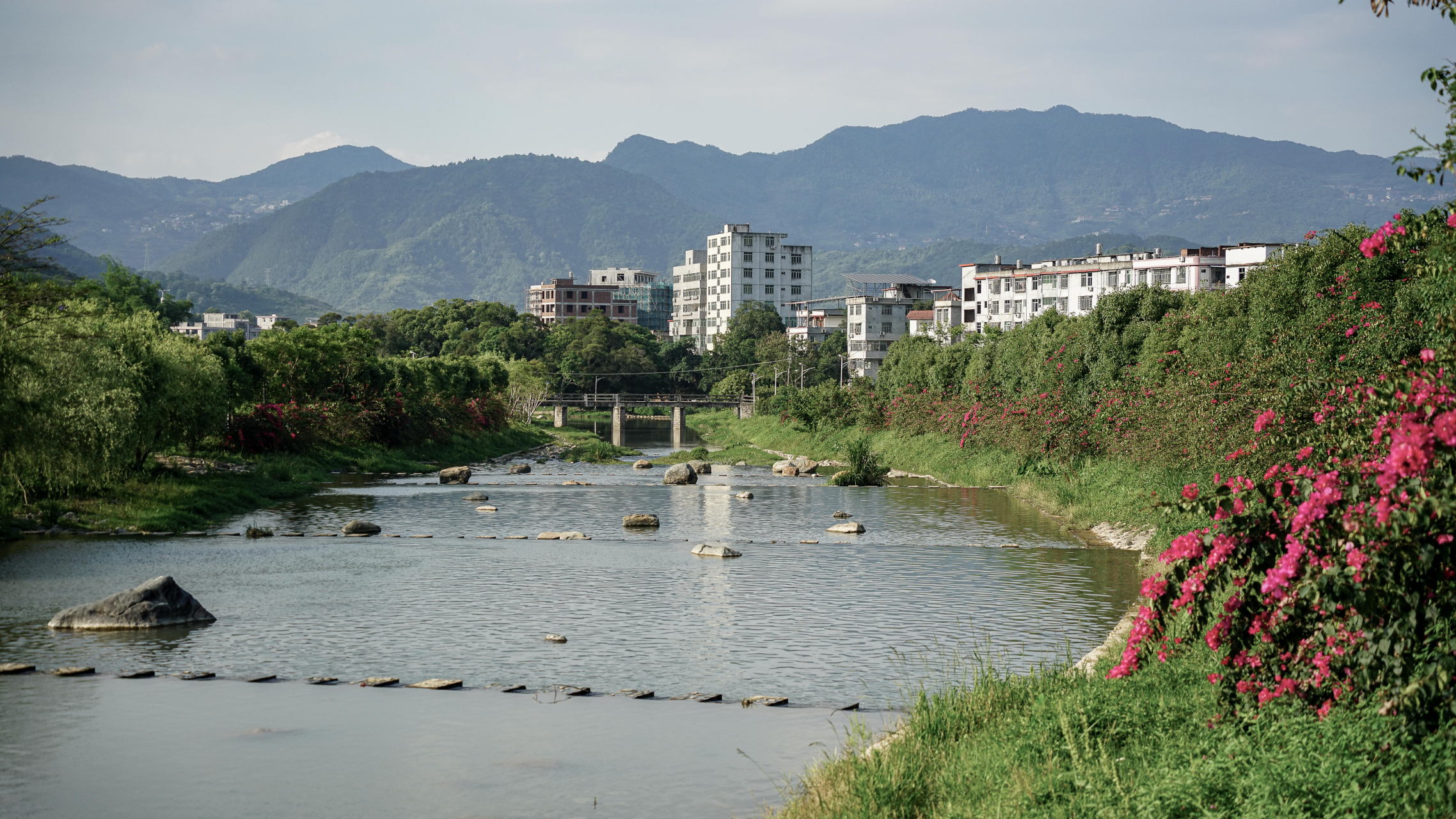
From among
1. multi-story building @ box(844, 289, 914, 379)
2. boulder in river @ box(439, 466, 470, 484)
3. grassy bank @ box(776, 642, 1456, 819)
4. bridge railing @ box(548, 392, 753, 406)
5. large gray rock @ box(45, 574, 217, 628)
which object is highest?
multi-story building @ box(844, 289, 914, 379)

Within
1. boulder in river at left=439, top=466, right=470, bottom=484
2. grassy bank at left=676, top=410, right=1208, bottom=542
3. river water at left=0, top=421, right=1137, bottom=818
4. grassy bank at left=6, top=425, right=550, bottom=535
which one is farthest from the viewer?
boulder in river at left=439, top=466, right=470, bottom=484

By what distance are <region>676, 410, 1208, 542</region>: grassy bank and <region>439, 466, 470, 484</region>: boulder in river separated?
22569 mm

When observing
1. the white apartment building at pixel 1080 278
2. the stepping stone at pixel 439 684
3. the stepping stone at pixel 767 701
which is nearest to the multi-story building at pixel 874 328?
the white apartment building at pixel 1080 278

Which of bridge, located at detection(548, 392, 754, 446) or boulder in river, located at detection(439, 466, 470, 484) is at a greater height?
bridge, located at detection(548, 392, 754, 446)

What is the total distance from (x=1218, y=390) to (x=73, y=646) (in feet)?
90.7

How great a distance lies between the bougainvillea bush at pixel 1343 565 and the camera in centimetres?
841

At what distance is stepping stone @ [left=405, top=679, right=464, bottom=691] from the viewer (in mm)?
18938

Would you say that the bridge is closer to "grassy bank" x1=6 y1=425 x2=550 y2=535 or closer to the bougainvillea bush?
"grassy bank" x1=6 y1=425 x2=550 y2=535

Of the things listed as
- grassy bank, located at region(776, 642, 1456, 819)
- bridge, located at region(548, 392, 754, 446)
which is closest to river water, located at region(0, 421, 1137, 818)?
grassy bank, located at region(776, 642, 1456, 819)

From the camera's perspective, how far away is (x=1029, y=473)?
53.0m

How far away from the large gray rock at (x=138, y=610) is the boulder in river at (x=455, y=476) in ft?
127

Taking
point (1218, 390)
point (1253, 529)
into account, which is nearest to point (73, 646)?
point (1253, 529)

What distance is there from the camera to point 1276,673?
10.7 m

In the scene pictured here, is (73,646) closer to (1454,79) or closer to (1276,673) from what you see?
(1276,673)
